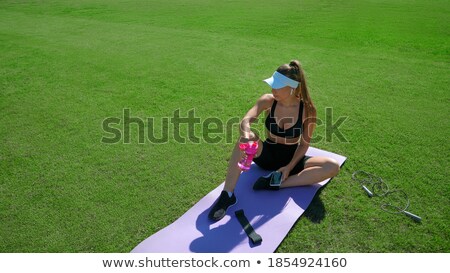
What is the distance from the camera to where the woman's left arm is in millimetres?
3973

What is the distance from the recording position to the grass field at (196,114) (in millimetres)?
3584

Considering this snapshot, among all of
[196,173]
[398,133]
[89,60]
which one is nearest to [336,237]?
[196,173]

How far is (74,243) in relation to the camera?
11.2ft

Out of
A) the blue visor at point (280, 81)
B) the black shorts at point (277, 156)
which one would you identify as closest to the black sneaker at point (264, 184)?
the black shorts at point (277, 156)

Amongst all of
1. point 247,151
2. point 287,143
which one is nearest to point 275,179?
point 287,143

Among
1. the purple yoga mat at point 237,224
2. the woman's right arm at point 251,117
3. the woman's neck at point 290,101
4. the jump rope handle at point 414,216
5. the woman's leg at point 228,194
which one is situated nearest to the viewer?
the purple yoga mat at point 237,224

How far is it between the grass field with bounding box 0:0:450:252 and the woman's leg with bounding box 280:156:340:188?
24 centimetres

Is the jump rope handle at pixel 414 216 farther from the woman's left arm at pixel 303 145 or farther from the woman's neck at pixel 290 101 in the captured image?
the woman's neck at pixel 290 101

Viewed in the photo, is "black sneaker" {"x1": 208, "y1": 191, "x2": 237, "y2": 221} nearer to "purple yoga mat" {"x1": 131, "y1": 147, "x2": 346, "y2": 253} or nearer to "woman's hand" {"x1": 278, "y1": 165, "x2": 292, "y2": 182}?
"purple yoga mat" {"x1": 131, "y1": 147, "x2": 346, "y2": 253}

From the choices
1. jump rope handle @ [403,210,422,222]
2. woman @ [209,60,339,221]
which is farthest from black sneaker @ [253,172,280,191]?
jump rope handle @ [403,210,422,222]

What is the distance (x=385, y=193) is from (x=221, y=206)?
203cm

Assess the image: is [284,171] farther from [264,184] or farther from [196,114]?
[196,114]

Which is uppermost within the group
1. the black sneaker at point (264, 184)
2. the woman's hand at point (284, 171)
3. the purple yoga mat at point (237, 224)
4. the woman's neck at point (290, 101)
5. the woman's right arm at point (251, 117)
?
the woman's neck at point (290, 101)

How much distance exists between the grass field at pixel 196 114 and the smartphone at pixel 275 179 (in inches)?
20.0
